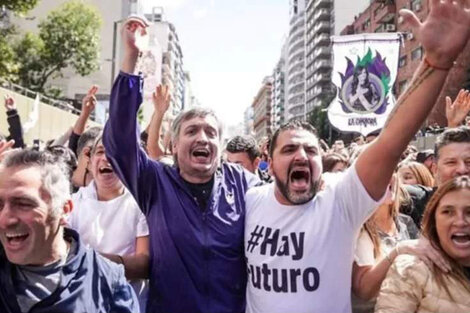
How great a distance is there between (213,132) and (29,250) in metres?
1.17

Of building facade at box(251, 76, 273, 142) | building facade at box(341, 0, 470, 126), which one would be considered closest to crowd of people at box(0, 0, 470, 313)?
building facade at box(341, 0, 470, 126)

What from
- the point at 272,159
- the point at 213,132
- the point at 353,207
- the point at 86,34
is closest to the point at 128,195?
the point at 213,132

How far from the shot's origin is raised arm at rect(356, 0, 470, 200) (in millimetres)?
2082

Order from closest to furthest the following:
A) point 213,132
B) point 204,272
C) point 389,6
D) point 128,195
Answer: point 204,272
point 213,132
point 128,195
point 389,6

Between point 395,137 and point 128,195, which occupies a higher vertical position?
point 395,137

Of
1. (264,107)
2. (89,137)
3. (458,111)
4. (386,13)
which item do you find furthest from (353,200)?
(264,107)

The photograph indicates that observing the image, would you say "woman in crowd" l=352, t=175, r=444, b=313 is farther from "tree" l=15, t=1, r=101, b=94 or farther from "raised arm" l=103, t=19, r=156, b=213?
"tree" l=15, t=1, r=101, b=94

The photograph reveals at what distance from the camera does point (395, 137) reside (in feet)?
7.28

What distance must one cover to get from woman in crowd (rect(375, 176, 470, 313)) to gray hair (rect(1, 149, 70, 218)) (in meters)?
1.39

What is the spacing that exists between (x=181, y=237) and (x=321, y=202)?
711 mm

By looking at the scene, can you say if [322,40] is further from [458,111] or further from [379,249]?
[379,249]

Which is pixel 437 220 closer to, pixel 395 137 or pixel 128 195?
pixel 395 137

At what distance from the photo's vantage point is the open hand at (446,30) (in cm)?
208

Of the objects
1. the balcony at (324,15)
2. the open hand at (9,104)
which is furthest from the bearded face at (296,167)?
the balcony at (324,15)
